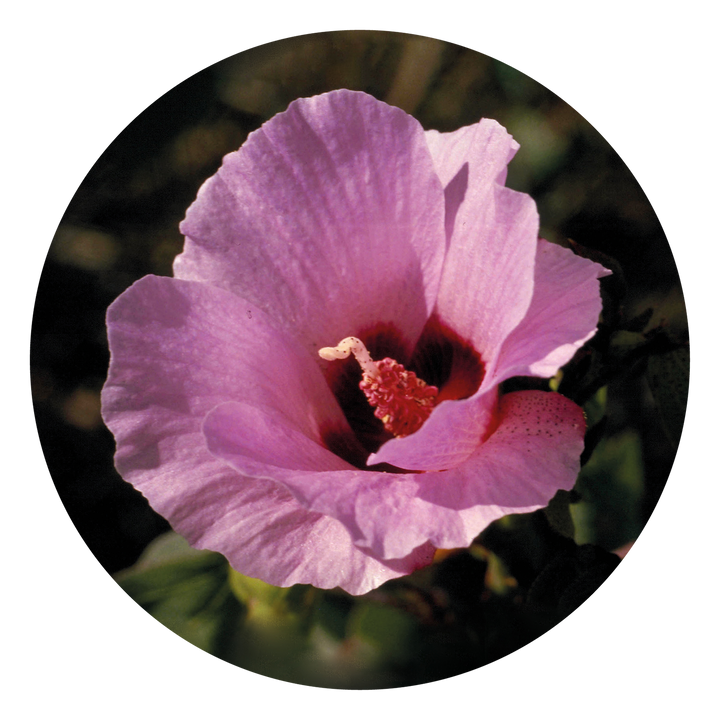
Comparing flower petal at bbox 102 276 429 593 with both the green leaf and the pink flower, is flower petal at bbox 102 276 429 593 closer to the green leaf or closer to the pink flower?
the pink flower

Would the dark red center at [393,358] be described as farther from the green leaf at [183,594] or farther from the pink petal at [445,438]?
the green leaf at [183,594]

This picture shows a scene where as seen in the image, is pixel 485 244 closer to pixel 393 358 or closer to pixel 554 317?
pixel 554 317

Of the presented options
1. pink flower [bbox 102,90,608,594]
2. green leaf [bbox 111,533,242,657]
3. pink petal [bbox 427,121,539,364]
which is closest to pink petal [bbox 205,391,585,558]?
pink flower [bbox 102,90,608,594]

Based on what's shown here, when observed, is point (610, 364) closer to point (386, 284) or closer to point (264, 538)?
point (386, 284)

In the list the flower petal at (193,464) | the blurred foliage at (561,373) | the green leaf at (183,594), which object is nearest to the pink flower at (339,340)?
the flower petal at (193,464)

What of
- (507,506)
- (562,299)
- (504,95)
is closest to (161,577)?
(507,506)

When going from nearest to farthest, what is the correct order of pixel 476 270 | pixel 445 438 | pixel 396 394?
pixel 445 438, pixel 476 270, pixel 396 394

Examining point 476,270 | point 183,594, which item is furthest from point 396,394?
point 183,594
